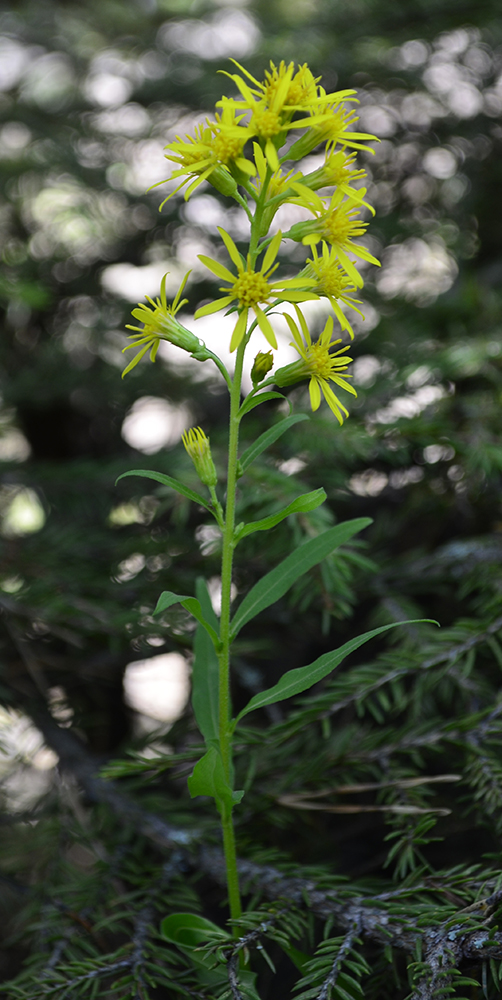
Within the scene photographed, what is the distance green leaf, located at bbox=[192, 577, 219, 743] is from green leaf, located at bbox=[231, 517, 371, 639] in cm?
7

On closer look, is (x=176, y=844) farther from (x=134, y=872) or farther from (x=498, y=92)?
(x=498, y=92)

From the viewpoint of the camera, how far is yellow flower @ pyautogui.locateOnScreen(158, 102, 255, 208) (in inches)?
26.2

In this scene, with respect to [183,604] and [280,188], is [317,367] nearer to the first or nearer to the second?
[280,188]

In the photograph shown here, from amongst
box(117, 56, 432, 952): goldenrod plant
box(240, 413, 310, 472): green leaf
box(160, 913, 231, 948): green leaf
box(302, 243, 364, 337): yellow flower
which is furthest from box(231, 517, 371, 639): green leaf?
box(160, 913, 231, 948): green leaf

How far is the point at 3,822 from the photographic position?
107cm

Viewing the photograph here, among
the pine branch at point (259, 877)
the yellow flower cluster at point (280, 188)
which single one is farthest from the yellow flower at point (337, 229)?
the pine branch at point (259, 877)

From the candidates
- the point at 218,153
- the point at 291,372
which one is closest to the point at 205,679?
the point at 291,372

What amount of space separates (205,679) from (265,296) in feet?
1.67

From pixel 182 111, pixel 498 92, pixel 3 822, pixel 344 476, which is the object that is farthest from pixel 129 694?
pixel 498 92

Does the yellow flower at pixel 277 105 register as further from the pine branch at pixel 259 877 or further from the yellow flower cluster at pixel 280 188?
the pine branch at pixel 259 877

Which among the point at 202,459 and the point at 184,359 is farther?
the point at 184,359

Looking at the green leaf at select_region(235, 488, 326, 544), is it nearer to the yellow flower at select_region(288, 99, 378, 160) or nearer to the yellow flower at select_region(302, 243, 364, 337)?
the yellow flower at select_region(302, 243, 364, 337)

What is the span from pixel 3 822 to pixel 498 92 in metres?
2.12

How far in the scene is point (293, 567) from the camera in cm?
81
